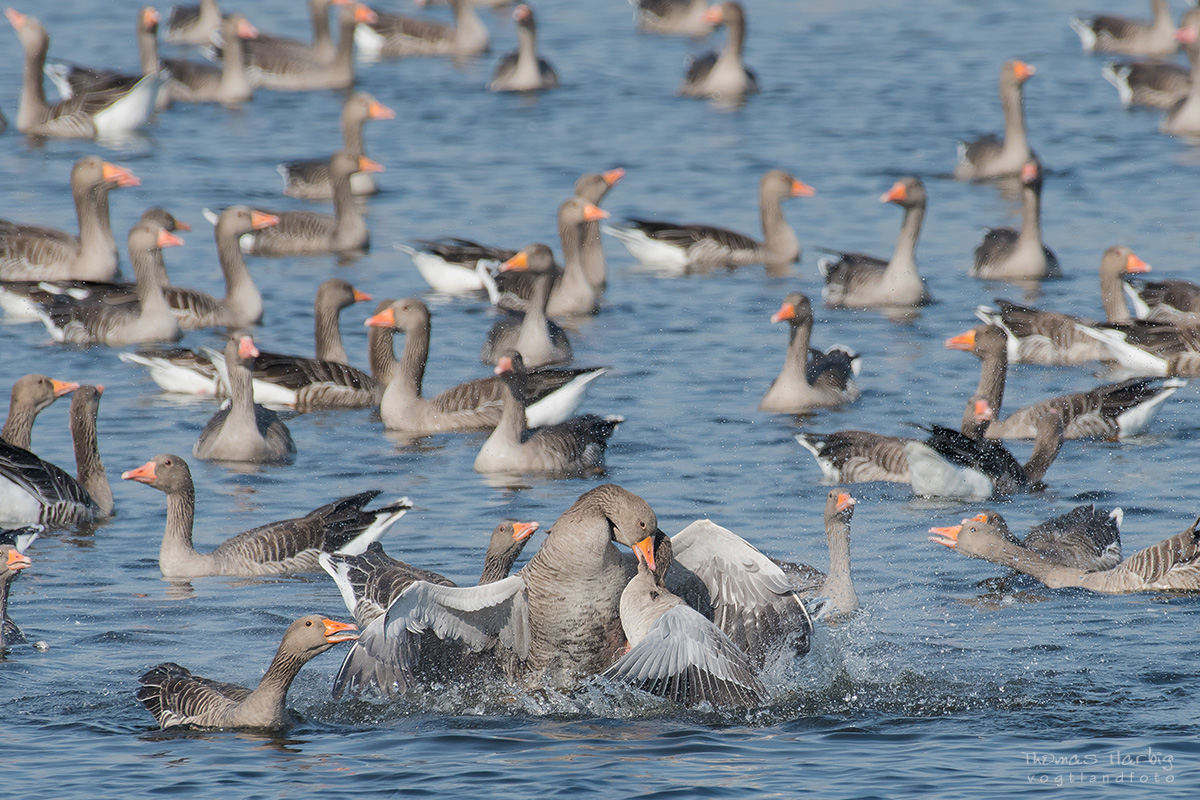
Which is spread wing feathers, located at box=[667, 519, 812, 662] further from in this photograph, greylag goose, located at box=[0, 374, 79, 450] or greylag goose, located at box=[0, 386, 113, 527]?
greylag goose, located at box=[0, 374, 79, 450]

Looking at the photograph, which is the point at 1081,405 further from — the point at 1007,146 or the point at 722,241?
the point at 1007,146

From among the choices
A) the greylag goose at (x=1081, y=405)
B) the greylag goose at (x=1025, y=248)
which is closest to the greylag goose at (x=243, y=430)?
the greylag goose at (x=1081, y=405)

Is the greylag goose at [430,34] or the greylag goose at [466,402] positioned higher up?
the greylag goose at [430,34]

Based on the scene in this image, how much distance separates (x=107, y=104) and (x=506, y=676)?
19635mm

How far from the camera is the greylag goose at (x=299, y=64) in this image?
30953 mm

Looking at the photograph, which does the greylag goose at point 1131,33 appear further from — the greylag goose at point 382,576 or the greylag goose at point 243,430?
the greylag goose at point 382,576

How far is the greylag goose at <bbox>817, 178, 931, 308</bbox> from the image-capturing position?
62.5ft

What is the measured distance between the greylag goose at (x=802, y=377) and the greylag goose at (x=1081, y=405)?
1315 mm

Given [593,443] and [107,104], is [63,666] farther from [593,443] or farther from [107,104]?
[107,104]

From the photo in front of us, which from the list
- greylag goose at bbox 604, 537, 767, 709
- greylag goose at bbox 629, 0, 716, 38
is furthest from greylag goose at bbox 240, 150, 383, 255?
greylag goose at bbox 629, 0, 716, 38

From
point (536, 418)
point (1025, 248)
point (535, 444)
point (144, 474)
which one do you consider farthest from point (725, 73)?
point (144, 474)

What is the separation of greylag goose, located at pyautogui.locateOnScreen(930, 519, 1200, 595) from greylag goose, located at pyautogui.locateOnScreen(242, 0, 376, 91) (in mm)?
21442

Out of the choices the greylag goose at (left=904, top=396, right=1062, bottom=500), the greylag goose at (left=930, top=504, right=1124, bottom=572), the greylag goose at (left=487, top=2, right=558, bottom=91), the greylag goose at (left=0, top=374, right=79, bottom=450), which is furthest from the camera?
the greylag goose at (left=487, top=2, right=558, bottom=91)

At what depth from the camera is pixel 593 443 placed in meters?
14.1
